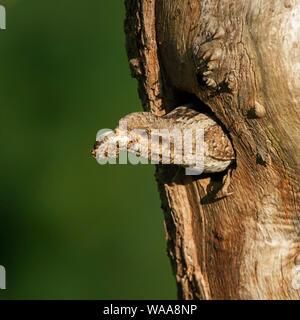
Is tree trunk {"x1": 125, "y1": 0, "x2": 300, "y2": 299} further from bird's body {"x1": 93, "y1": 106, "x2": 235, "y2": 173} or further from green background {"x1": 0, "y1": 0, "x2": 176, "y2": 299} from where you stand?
green background {"x1": 0, "y1": 0, "x2": 176, "y2": 299}

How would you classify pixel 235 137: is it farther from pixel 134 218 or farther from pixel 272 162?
pixel 134 218

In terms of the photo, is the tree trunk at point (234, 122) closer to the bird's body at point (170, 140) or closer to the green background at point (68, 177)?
the bird's body at point (170, 140)

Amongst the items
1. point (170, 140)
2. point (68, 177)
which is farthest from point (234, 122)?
point (68, 177)

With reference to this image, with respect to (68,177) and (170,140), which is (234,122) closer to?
(170,140)

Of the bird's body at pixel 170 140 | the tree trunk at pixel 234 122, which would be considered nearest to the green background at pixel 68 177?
the tree trunk at pixel 234 122

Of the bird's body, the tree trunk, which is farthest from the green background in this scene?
the bird's body

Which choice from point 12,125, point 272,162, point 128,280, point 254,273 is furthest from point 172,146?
point 12,125
